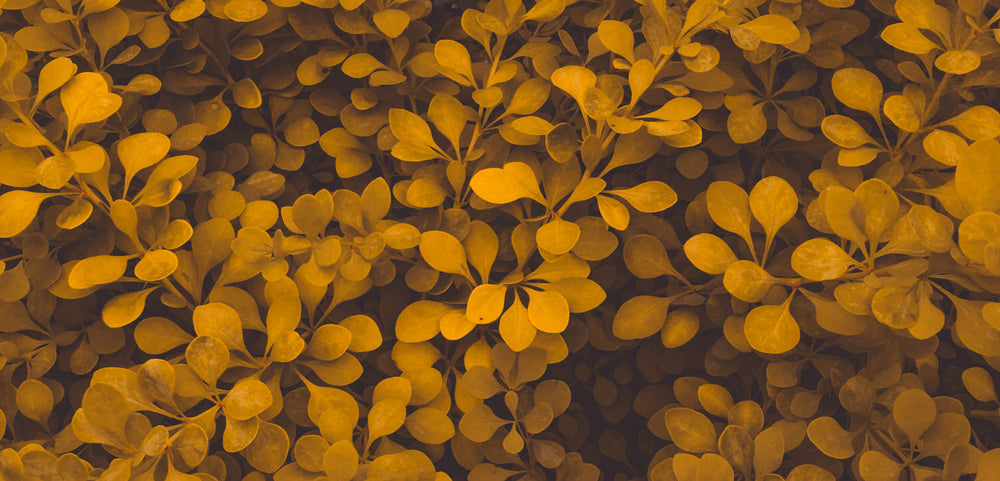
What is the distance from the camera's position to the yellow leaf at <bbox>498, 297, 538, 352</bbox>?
0.65m

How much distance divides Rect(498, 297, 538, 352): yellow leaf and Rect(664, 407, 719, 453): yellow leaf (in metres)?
0.15

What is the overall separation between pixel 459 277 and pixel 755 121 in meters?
0.34

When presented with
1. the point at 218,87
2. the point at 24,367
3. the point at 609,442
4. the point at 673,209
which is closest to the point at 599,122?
the point at 673,209

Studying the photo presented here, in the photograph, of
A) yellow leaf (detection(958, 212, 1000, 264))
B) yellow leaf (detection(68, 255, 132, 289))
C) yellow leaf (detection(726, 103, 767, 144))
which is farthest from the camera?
yellow leaf (detection(726, 103, 767, 144))

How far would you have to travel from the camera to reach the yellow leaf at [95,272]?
65 cm

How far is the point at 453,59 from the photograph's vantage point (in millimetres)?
737

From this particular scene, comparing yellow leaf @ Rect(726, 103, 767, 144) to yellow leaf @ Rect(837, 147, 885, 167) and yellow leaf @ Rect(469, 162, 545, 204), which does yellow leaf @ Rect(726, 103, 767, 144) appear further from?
yellow leaf @ Rect(469, 162, 545, 204)

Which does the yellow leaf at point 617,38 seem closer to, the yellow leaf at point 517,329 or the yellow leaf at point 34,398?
the yellow leaf at point 517,329

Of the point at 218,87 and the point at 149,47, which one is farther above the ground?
the point at 149,47

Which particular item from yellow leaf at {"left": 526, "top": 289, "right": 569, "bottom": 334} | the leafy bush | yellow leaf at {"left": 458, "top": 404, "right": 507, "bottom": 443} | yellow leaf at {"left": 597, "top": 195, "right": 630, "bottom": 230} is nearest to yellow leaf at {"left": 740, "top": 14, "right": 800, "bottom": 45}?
the leafy bush

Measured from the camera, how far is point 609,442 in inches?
34.5

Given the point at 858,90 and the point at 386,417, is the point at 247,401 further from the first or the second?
the point at 858,90

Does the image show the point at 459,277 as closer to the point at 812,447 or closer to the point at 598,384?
the point at 598,384

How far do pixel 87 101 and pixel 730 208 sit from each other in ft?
1.98
